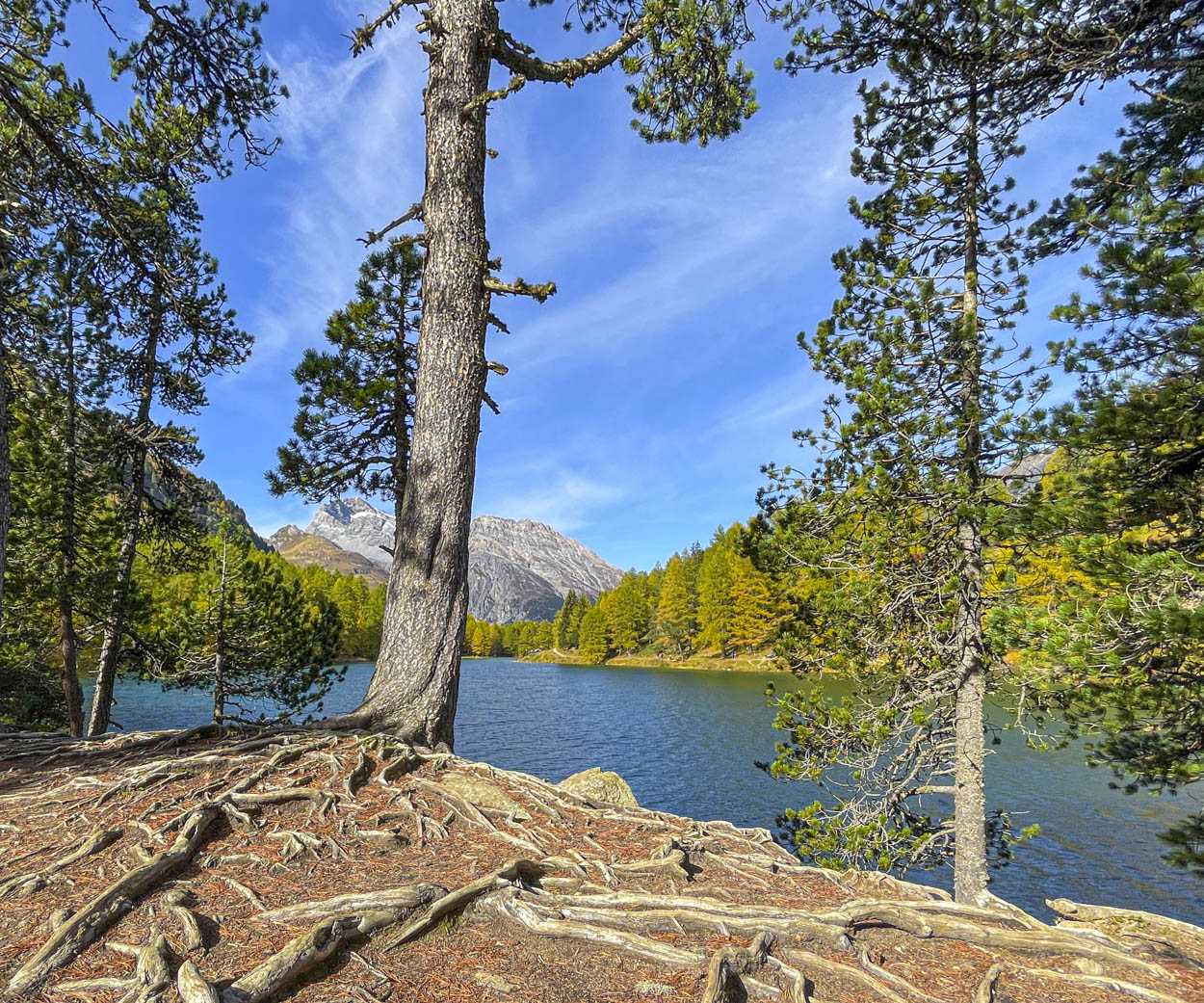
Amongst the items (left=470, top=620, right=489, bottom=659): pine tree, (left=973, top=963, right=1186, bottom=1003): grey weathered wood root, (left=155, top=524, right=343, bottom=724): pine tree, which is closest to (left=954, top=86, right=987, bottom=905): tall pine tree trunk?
(left=973, top=963, right=1186, bottom=1003): grey weathered wood root

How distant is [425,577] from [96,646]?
11.2m

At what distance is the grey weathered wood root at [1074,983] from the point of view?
8.41 ft

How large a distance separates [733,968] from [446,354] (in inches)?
200

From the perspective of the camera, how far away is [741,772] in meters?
18.4

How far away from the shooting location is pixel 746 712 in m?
A: 29.3

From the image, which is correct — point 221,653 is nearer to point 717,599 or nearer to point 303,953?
point 303,953

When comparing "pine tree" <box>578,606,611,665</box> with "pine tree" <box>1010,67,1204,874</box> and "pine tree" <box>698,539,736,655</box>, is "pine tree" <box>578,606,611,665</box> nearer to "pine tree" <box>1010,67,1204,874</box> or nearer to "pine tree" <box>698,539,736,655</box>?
"pine tree" <box>698,539,736,655</box>

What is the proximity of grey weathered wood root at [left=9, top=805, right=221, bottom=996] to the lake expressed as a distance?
7.39 m

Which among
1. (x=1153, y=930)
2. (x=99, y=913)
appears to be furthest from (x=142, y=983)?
(x=1153, y=930)

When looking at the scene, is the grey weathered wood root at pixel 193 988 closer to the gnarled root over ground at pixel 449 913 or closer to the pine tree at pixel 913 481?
the gnarled root over ground at pixel 449 913

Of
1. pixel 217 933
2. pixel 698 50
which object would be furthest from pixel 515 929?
pixel 698 50

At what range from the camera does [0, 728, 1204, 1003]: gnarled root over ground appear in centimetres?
246

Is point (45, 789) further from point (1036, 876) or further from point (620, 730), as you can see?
point (620, 730)

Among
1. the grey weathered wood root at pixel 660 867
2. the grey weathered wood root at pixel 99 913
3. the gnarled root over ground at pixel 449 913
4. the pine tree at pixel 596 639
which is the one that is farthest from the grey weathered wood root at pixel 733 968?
the pine tree at pixel 596 639
